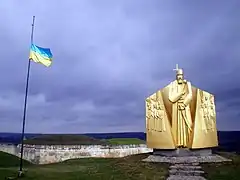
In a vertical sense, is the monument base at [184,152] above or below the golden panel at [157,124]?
below

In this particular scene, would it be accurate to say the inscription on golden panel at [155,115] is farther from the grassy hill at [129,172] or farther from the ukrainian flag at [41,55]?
the ukrainian flag at [41,55]

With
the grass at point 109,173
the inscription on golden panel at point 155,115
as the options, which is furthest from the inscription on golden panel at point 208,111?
the grass at point 109,173

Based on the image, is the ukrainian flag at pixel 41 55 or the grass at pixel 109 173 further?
the ukrainian flag at pixel 41 55

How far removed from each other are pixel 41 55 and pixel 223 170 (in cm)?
1513

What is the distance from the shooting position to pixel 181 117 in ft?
90.5

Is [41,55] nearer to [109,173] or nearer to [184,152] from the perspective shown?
[109,173]

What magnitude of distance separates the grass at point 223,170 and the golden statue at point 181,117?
2983 millimetres

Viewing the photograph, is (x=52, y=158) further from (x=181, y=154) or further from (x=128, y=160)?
(x=181, y=154)

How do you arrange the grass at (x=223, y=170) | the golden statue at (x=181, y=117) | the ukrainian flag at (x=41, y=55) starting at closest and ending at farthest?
1. the grass at (x=223, y=170)
2. the ukrainian flag at (x=41, y=55)
3. the golden statue at (x=181, y=117)

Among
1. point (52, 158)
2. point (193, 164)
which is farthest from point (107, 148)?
point (193, 164)

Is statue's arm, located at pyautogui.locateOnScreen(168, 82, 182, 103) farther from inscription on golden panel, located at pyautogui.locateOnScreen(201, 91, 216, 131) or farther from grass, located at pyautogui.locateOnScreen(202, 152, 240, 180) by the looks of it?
grass, located at pyautogui.locateOnScreen(202, 152, 240, 180)

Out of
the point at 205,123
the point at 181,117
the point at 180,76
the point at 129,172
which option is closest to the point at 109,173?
the point at 129,172

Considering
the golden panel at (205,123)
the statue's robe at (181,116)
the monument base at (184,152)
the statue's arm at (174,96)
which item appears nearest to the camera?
the monument base at (184,152)

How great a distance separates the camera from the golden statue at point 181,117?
27219mm
